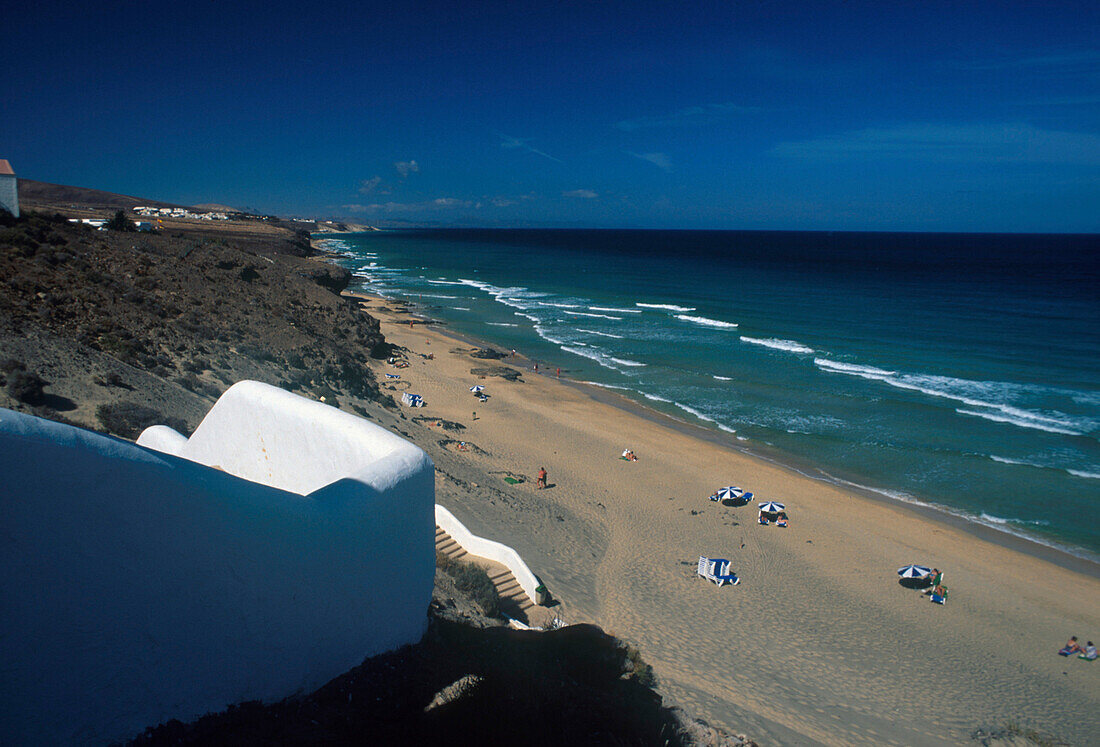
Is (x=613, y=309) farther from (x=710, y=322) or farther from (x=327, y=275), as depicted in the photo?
(x=327, y=275)

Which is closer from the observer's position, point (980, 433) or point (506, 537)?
point (506, 537)

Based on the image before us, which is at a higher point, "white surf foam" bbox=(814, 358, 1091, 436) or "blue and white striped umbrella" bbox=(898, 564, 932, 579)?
"white surf foam" bbox=(814, 358, 1091, 436)

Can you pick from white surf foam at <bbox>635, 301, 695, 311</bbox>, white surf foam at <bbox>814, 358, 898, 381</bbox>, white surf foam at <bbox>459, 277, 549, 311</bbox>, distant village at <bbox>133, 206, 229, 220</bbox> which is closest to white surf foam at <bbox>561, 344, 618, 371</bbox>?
white surf foam at <bbox>814, 358, 898, 381</bbox>

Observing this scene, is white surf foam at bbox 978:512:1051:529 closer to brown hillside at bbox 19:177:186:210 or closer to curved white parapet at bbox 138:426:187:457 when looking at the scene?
curved white parapet at bbox 138:426:187:457

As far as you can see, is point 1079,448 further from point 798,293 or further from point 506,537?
point 798,293

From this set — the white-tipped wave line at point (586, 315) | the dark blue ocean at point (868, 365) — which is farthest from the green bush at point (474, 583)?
the white-tipped wave line at point (586, 315)

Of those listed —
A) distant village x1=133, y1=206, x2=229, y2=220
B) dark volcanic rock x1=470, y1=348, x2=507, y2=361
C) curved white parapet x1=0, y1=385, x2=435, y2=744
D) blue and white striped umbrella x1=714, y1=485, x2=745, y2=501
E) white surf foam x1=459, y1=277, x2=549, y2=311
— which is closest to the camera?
curved white parapet x1=0, y1=385, x2=435, y2=744

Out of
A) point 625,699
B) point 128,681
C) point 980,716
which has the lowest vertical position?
point 980,716

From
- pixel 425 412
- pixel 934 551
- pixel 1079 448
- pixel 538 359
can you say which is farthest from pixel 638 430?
pixel 1079 448
